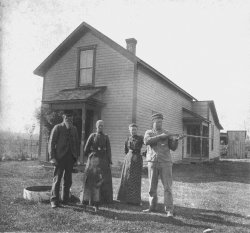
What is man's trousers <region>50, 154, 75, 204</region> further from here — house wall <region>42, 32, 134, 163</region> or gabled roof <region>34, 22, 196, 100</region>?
gabled roof <region>34, 22, 196, 100</region>

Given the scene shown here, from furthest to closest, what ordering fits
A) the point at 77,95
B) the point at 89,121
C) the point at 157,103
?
1. the point at 157,103
2. the point at 89,121
3. the point at 77,95

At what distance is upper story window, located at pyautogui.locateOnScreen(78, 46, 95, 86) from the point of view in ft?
50.1

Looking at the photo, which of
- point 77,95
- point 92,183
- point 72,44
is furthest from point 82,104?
point 92,183

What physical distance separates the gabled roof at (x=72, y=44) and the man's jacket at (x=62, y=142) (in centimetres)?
783

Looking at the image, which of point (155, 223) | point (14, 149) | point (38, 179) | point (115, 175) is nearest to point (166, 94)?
point (115, 175)

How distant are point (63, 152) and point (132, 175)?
1.71 m

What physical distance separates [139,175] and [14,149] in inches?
640

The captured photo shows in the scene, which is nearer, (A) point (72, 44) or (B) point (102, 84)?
(B) point (102, 84)

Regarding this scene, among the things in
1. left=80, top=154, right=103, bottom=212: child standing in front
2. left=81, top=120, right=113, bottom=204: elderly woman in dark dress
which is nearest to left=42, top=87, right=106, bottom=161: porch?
left=81, top=120, right=113, bottom=204: elderly woman in dark dress

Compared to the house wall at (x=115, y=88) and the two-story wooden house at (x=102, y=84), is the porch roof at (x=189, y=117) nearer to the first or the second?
the two-story wooden house at (x=102, y=84)

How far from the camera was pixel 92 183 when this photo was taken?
6.48 meters

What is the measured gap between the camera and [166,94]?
18.1 m

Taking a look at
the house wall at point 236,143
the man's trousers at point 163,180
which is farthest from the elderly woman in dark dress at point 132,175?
the house wall at point 236,143

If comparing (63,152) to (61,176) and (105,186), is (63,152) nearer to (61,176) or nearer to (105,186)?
(61,176)
